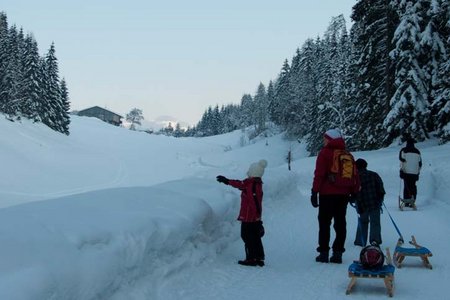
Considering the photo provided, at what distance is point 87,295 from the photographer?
437 cm

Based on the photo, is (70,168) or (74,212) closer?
(74,212)

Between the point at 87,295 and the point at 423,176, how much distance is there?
58.3 feet

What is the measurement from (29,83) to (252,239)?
70.4 metres

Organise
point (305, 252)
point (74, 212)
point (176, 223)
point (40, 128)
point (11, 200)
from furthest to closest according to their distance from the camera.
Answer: point (40, 128)
point (11, 200)
point (305, 252)
point (176, 223)
point (74, 212)

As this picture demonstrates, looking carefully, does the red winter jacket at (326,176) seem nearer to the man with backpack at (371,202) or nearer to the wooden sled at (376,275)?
the man with backpack at (371,202)

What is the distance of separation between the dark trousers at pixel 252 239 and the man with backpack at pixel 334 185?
0.88 metres

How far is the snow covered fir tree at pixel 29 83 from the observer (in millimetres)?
71938

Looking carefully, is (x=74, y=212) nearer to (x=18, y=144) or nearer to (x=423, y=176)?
(x=423, y=176)

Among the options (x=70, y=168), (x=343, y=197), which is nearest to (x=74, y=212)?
(x=343, y=197)

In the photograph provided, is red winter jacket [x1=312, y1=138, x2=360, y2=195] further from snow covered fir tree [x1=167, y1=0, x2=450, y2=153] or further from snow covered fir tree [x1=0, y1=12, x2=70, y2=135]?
snow covered fir tree [x1=0, y1=12, x2=70, y2=135]

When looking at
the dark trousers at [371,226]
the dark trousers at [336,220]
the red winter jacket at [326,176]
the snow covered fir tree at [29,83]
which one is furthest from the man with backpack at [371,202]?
the snow covered fir tree at [29,83]

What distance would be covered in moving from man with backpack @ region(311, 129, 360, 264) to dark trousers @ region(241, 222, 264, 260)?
2.89ft

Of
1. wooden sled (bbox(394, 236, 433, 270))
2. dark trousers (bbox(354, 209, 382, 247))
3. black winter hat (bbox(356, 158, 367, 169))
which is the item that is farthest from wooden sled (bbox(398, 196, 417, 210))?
wooden sled (bbox(394, 236, 433, 270))

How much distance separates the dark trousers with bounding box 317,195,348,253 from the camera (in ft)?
25.3
